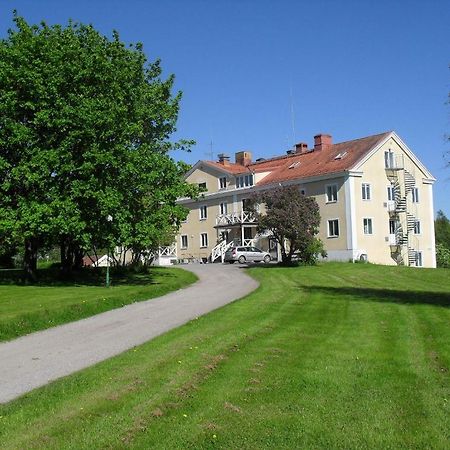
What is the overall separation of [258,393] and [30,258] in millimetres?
24116

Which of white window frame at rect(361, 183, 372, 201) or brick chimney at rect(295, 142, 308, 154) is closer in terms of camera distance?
white window frame at rect(361, 183, 372, 201)

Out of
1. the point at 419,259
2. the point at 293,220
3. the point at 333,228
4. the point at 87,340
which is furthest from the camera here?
the point at 419,259

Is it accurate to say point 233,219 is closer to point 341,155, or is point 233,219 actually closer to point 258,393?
point 341,155

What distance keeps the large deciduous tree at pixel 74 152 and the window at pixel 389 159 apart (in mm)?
25801

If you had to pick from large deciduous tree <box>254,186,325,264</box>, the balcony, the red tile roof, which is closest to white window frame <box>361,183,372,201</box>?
the red tile roof

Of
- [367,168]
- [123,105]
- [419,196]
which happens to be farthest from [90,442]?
[419,196]

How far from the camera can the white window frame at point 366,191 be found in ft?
155

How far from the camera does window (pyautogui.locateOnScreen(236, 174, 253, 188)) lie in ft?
183

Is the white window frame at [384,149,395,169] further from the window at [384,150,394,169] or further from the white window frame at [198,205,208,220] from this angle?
the white window frame at [198,205,208,220]

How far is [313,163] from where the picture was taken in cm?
5181

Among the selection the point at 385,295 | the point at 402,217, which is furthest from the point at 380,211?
the point at 385,295

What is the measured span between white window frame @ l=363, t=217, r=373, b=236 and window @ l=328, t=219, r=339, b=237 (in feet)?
6.76

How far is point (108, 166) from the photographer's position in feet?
84.9

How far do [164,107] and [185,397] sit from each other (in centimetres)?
2480
